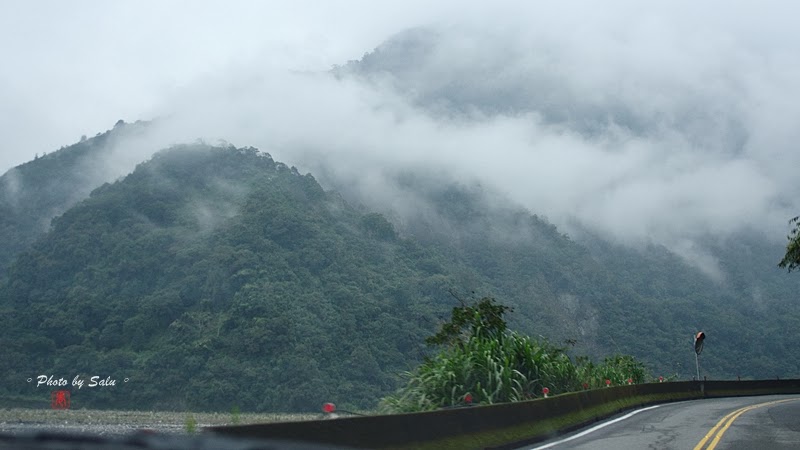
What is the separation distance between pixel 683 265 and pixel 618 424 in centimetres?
12655

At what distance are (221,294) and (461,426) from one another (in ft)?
213

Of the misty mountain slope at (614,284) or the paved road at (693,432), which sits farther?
the misty mountain slope at (614,284)

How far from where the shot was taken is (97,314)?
2692 inches

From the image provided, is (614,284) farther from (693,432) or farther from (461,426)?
(461,426)

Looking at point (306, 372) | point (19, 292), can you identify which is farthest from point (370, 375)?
point (19, 292)

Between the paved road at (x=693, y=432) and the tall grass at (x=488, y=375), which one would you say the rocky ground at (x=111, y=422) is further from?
the paved road at (x=693, y=432)

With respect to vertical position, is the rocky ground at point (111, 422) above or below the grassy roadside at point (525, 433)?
above

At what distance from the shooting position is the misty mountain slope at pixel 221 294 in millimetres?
56094

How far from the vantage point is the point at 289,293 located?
73375 millimetres

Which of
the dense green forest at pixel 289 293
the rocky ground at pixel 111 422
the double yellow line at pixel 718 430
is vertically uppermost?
the dense green forest at pixel 289 293

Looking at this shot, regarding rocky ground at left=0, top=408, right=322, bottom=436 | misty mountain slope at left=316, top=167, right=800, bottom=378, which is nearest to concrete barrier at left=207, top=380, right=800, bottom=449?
rocky ground at left=0, top=408, right=322, bottom=436

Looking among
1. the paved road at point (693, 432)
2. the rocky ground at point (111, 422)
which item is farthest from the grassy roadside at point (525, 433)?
the rocky ground at point (111, 422)

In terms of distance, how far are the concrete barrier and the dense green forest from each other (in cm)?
→ 1895

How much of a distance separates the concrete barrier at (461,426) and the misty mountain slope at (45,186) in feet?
300
